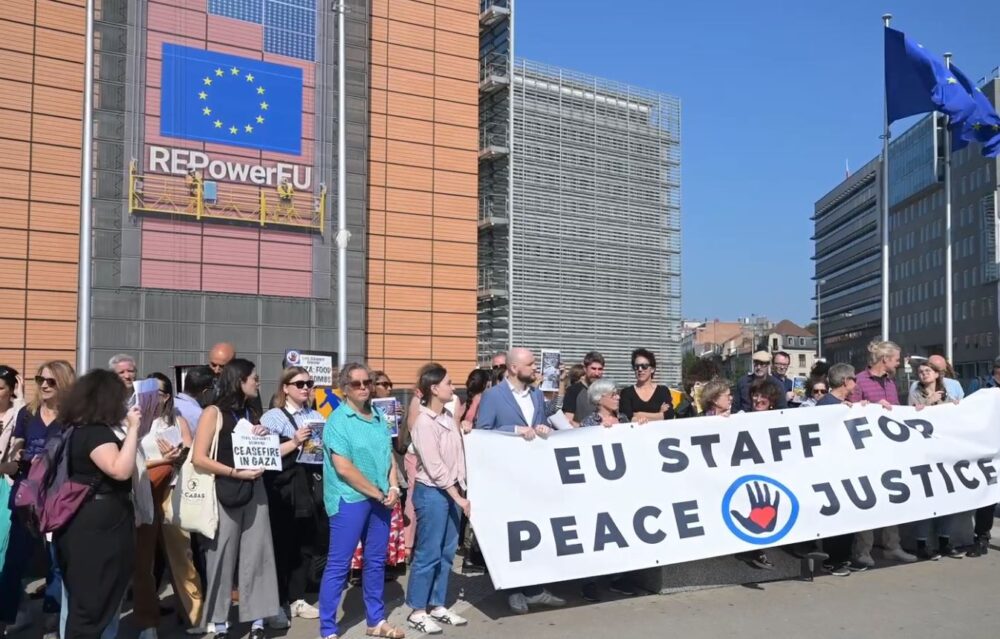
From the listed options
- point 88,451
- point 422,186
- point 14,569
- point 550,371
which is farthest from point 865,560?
point 422,186

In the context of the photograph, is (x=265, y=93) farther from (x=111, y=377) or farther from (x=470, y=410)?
(x=111, y=377)

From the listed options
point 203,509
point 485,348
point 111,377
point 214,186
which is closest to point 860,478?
point 203,509

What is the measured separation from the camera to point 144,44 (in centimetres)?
2692

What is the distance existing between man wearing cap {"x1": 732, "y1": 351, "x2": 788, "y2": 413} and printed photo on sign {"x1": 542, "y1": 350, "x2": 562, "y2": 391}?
220 centimetres

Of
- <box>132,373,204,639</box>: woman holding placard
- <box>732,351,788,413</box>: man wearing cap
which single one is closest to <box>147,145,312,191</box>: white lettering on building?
<box>732,351,788,413</box>: man wearing cap

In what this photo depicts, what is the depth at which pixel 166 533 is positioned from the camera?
6.25 meters

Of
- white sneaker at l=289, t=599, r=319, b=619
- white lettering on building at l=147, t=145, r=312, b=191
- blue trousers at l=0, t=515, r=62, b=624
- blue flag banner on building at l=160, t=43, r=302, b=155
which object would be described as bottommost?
white sneaker at l=289, t=599, r=319, b=619

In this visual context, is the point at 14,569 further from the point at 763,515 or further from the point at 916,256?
the point at 916,256

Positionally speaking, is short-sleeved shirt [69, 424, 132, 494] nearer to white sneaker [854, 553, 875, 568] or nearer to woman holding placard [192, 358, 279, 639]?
woman holding placard [192, 358, 279, 639]

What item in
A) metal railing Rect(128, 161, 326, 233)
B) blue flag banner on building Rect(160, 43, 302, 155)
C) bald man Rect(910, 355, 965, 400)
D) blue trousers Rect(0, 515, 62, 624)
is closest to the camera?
blue trousers Rect(0, 515, 62, 624)

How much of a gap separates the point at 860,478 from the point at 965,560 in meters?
1.48

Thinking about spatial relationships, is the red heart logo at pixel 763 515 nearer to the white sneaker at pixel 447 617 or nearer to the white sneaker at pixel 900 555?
the white sneaker at pixel 900 555

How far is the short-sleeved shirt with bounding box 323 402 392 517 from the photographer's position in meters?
5.89

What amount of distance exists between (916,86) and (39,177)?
22883 millimetres
